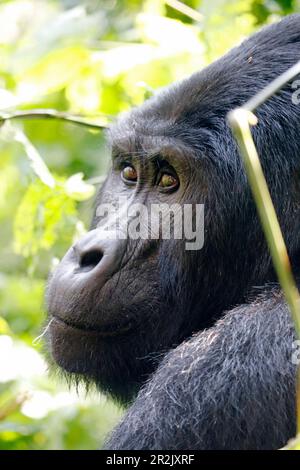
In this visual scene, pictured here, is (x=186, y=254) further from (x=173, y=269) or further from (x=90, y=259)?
(x=90, y=259)

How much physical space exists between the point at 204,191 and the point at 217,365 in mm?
789

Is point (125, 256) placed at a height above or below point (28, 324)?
below

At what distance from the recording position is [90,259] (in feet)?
11.7

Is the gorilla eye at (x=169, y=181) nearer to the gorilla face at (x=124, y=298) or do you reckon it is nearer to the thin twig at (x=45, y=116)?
the gorilla face at (x=124, y=298)

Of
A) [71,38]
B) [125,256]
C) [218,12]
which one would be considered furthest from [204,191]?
[71,38]

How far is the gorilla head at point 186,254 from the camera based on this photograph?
3.51m

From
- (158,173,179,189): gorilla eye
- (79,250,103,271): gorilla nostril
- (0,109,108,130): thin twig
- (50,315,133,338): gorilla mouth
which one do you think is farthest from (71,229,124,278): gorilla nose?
(0,109,108,130): thin twig

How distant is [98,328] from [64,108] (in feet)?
11.2

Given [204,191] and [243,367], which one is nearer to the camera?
[243,367]

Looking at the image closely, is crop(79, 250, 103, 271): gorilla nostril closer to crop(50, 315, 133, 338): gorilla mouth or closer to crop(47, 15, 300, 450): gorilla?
crop(47, 15, 300, 450): gorilla

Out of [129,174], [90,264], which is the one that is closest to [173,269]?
[90,264]

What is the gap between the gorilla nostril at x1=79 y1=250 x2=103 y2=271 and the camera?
140 inches

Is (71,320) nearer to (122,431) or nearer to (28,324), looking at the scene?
(122,431)
